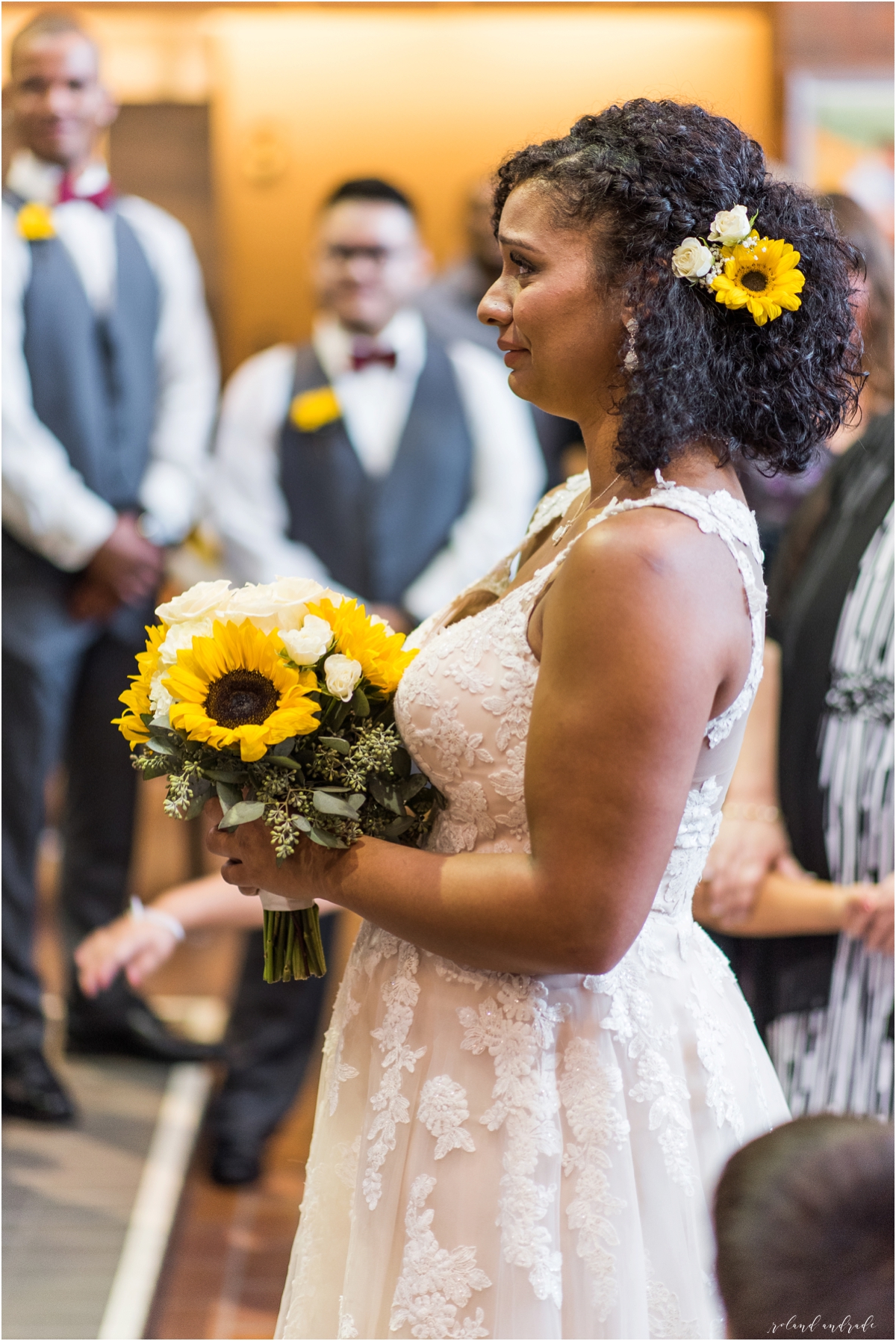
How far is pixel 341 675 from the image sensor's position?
4.44 feet

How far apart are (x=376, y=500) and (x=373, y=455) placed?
13 centimetres

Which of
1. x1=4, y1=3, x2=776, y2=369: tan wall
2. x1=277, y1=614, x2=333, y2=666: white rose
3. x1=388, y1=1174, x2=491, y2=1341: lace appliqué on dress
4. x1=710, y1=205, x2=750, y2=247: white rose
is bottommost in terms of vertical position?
x1=388, y1=1174, x2=491, y2=1341: lace appliqué on dress

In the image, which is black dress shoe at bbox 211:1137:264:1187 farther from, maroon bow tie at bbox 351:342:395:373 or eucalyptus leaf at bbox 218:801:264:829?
eucalyptus leaf at bbox 218:801:264:829

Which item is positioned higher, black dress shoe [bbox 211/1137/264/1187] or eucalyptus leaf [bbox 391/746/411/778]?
eucalyptus leaf [bbox 391/746/411/778]

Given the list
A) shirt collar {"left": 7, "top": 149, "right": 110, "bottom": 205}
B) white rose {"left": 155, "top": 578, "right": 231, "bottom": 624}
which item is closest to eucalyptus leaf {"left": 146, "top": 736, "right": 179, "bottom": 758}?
white rose {"left": 155, "top": 578, "right": 231, "bottom": 624}

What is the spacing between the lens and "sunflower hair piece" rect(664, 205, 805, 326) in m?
1.25

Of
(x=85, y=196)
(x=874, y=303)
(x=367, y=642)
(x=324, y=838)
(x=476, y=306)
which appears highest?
(x=476, y=306)

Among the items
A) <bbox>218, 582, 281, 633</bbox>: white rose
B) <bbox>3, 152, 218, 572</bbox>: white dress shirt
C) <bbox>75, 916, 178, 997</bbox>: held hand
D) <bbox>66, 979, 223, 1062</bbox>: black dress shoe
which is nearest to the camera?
<bbox>218, 582, 281, 633</bbox>: white rose

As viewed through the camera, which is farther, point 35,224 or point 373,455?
point 373,455

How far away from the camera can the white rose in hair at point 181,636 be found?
1373mm

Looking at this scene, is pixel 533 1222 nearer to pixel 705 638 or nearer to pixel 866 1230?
pixel 866 1230

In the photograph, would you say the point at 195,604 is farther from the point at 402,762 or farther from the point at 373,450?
the point at 373,450

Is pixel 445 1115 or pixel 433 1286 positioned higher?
pixel 445 1115

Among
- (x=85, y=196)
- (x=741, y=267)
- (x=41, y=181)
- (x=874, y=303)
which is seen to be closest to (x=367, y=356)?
(x=85, y=196)
